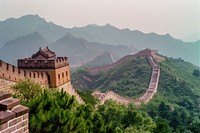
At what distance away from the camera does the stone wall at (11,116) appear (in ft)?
7.37

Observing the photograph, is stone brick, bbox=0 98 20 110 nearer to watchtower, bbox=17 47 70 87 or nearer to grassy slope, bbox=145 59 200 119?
watchtower, bbox=17 47 70 87

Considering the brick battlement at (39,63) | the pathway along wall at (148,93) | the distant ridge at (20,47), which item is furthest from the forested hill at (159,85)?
the distant ridge at (20,47)

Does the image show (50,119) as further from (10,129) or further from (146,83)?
(146,83)

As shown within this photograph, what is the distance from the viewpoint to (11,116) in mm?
2289

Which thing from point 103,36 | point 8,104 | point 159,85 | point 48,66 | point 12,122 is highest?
point 103,36

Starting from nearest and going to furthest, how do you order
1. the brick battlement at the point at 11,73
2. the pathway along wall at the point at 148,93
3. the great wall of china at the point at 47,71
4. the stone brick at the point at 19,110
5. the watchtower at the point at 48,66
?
the stone brick at the point at 19,110 < the brick battlement at the point at 11,73 < the great wall of china at the point at 47,71 < the watchtower at the point at 48,66 < the pathway along wall at the point at 148,93

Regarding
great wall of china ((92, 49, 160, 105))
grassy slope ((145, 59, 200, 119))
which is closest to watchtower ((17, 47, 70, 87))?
great wall of china ((92, 49, 160, 105))

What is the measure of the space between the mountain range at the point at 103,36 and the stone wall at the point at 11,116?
135 metres

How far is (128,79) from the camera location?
4581cm

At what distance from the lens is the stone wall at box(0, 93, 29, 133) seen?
7.37 ft

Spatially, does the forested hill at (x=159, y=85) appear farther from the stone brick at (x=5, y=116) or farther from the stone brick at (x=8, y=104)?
the stone brick at (x=5, y=116)

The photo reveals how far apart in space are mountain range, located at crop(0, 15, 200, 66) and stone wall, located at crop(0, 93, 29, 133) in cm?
13487

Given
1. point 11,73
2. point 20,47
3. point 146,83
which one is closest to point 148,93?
point 146,83

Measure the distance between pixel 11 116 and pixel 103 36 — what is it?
624 ft
